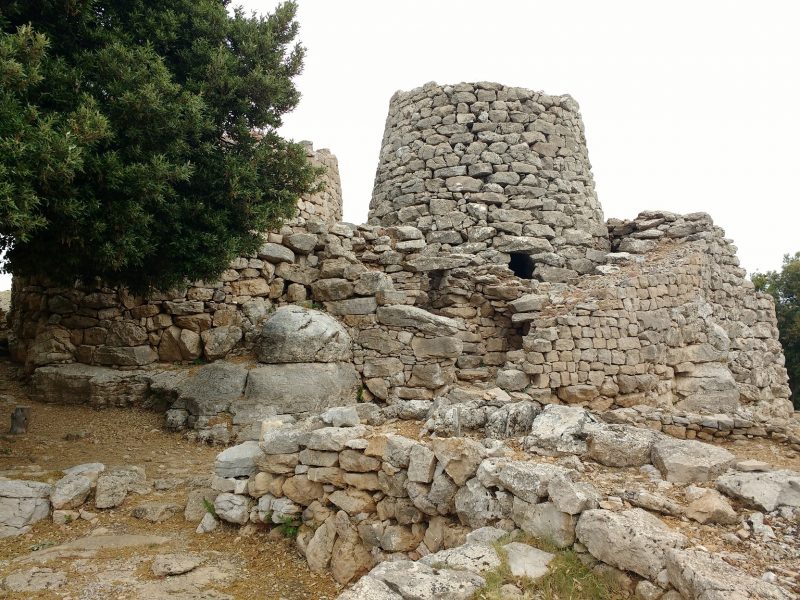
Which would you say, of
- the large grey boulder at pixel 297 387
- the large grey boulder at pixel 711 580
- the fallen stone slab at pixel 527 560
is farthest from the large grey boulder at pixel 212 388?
the large grey boulder at pixel 711 580

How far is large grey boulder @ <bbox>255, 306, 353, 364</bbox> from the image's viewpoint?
29.7ft

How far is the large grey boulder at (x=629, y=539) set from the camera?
124 inches

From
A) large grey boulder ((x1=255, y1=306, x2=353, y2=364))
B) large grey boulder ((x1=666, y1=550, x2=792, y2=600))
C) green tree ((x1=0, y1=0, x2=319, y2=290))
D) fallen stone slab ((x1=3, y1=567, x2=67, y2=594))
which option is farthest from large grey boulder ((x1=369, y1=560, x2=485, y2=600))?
large grey boulder ((x1=255, y1=306, x2=353, y2=364))

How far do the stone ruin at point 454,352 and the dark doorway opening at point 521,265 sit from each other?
31mm

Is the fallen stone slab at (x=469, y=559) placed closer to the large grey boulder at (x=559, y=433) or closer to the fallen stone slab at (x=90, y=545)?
the large grey boulder at (x=559, y=433)

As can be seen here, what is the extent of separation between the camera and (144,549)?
5.13 m

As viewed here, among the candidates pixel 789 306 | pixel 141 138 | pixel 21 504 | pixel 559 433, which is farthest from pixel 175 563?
pixel 789 306

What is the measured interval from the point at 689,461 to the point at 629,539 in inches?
56.0

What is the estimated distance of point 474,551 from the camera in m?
3.67

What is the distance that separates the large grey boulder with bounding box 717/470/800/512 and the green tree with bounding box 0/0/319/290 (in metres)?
6.41

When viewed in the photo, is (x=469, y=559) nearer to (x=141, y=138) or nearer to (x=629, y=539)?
(x=629, y=539)

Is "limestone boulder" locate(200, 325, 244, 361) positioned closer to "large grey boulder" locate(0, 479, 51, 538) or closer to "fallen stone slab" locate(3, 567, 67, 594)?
"large grey boulder" locate(0, 479, 51, 538)

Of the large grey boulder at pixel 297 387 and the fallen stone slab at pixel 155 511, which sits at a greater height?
the large grey boulder at pixel 297 387

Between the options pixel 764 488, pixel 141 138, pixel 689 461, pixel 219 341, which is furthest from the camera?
pixel 219 341
